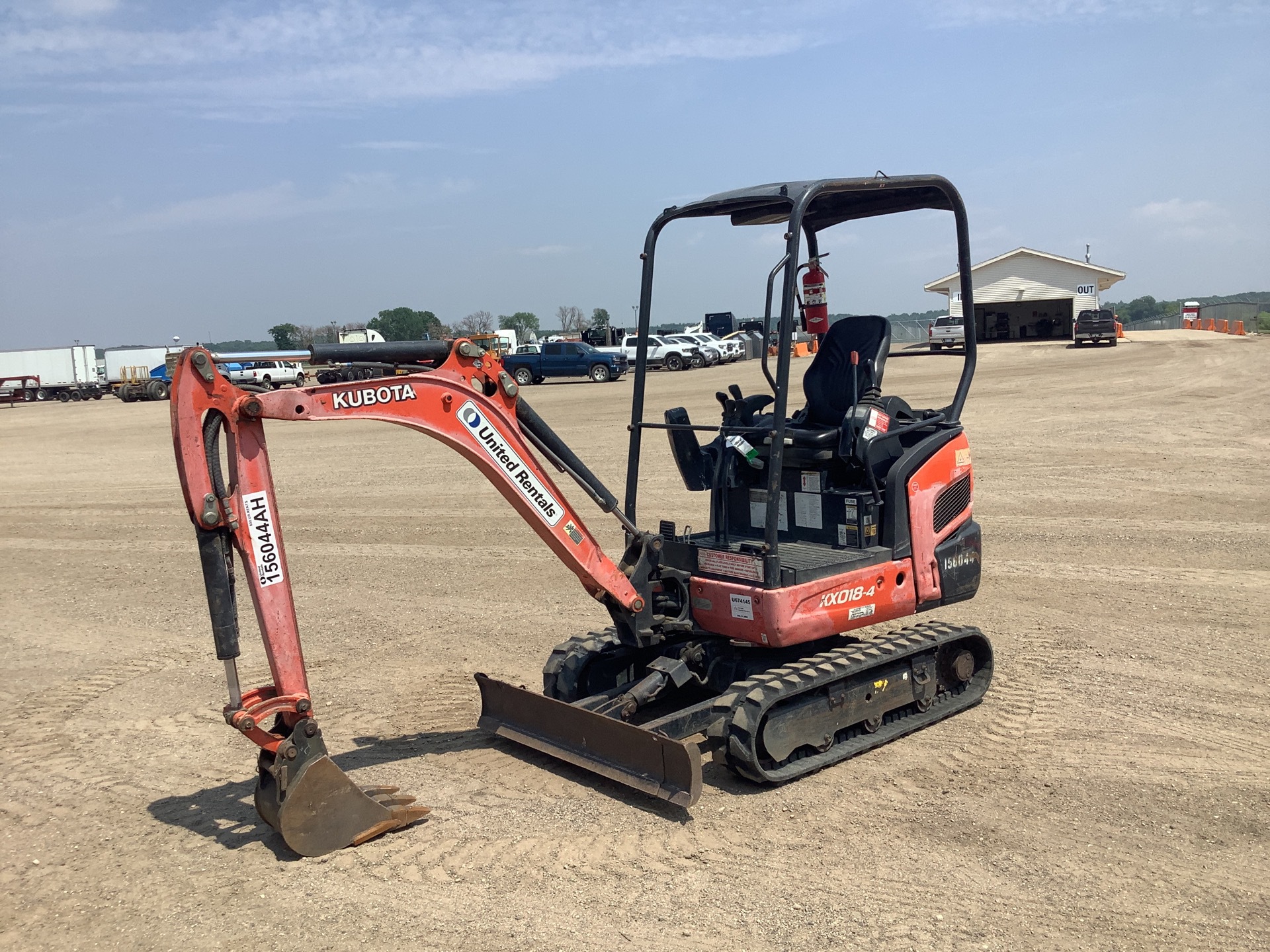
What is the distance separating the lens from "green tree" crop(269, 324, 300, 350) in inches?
2682

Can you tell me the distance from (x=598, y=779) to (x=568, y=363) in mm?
36849

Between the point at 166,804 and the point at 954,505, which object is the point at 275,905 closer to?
the point at 166,804

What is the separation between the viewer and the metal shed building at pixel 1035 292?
5619cm

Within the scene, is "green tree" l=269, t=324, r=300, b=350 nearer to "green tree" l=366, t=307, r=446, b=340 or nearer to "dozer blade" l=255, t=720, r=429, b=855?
"green tree" l=366, t=307, r=446, b=340

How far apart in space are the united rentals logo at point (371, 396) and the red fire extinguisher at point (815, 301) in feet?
9.71

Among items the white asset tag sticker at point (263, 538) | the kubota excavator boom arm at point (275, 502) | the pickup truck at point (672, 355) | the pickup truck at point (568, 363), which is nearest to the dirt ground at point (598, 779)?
the kubota excavator boom arm at point (275, 502)

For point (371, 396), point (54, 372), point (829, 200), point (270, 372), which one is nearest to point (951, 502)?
point (829, 200)

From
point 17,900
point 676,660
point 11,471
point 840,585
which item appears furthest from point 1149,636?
point 11,471

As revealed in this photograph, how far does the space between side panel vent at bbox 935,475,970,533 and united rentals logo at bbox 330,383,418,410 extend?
137 inches

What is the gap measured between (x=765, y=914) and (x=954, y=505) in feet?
11.4

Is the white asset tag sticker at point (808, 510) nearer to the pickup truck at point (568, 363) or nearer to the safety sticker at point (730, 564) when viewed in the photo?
the safety sticker at point (730, 564)

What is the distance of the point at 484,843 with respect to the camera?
18.2 ft

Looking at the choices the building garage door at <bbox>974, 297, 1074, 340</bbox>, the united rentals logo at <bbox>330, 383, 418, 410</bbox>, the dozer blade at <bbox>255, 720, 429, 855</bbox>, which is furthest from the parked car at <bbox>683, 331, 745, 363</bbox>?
the dozer blade at <bbox>255, 720, 429, 855</bbox>

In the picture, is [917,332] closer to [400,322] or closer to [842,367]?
[400,322]
